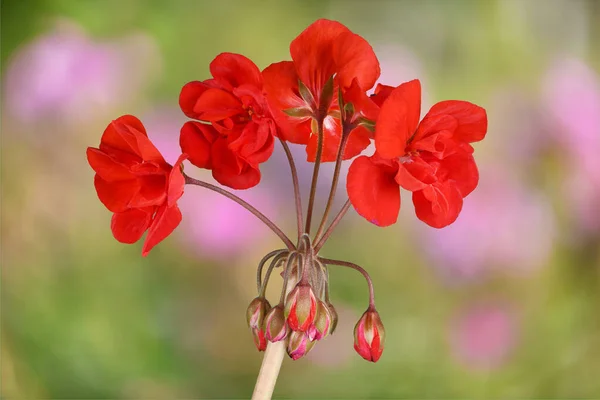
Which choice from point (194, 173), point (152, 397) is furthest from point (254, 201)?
point (152, 397)

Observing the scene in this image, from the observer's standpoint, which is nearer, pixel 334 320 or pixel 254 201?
pixel 334 320

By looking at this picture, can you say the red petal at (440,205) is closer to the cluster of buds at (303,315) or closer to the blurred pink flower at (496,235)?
the cluster of buds at (303,315)

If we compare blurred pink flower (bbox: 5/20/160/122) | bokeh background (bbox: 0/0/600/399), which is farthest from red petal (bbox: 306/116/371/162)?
blurred pink flower (bbox: 5/20/160/122)

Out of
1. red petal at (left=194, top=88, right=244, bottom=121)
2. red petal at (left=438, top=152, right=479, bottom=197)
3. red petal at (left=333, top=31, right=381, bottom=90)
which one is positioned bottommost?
red petal at (left=438, top=152, right=479, bottom=197)

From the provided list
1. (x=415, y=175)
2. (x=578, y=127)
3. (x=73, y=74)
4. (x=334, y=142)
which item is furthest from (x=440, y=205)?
(x=73, y=74)

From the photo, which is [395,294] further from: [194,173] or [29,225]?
[29,225]

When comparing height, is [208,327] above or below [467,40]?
below

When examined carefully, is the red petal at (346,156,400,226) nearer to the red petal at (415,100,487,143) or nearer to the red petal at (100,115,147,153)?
the red petal at (415,100,487,143)
